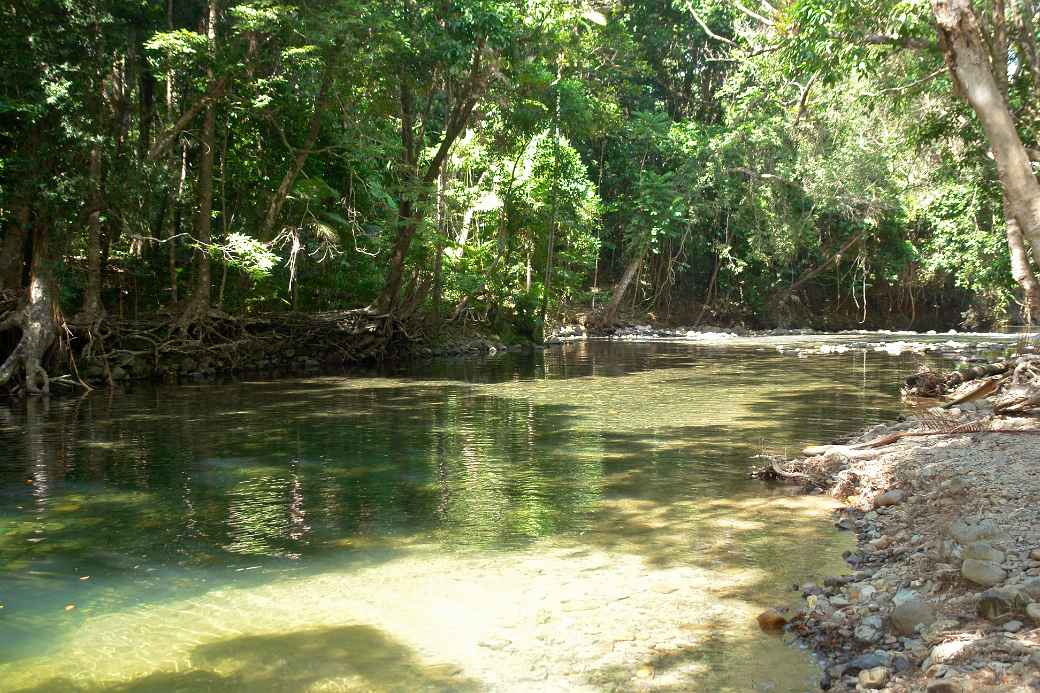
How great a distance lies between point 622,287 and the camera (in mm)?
33500

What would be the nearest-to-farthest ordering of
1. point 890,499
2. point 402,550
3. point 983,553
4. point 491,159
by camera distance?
point 983,553, point 402,550, point 890,499, point 491,159

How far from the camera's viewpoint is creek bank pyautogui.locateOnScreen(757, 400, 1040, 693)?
3443 millimetres

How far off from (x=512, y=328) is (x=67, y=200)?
1605cm

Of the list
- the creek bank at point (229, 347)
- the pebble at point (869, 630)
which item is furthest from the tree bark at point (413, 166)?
the pebble at point (869, 630)

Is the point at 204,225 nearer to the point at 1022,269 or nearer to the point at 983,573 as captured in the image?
the point at 1022,269

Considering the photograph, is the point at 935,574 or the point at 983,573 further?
the point at 935,574

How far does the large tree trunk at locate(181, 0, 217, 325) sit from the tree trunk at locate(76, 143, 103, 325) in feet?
5.50

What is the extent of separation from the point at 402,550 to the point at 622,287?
28445 millimetres

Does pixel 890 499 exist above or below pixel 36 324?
below

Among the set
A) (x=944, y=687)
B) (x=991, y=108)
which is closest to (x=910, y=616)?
(x=944, y=687)

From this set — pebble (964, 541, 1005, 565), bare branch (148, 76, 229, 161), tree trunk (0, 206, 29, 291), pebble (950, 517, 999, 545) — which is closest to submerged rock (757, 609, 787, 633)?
pebble (964, 541, 1005, 565)

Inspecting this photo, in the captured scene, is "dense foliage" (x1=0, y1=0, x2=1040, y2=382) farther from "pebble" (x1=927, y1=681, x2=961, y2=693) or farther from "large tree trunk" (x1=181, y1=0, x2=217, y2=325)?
"pebble" (x1=927, y1=681, x2=961, y2=693)

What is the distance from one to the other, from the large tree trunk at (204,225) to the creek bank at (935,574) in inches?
497

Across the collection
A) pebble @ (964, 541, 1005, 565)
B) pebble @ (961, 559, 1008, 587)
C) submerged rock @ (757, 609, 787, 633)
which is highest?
pebble @ (964, 541, 1005, 565)
